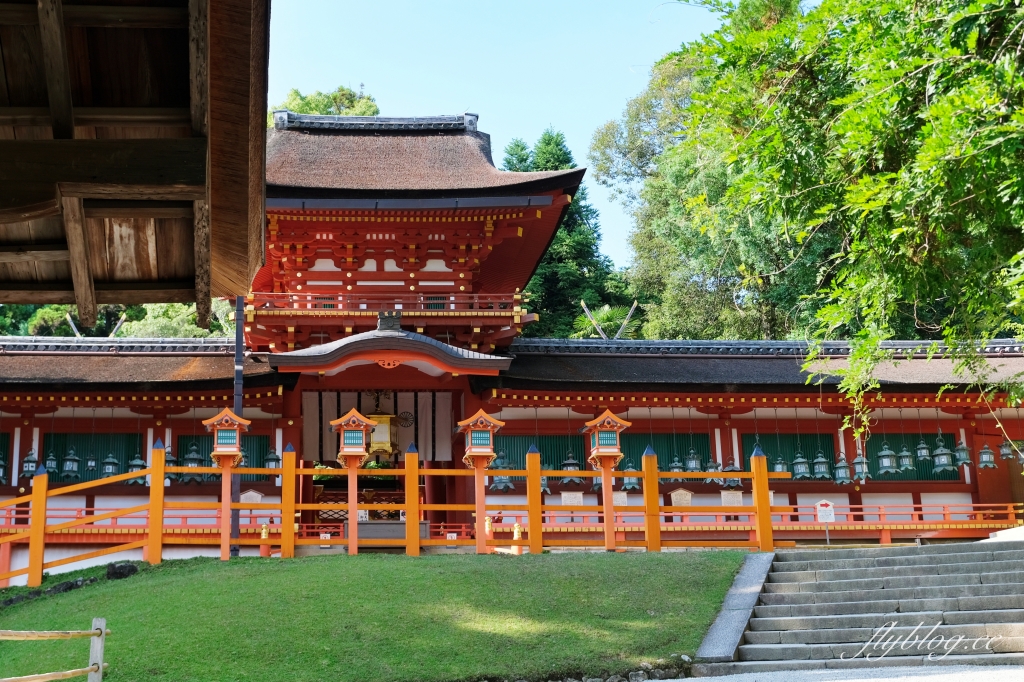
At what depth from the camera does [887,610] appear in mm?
10617

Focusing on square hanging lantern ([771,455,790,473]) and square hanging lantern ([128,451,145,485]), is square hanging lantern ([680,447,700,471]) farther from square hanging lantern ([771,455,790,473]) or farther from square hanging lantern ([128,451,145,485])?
square hanging lantern ([128,451,145,485])

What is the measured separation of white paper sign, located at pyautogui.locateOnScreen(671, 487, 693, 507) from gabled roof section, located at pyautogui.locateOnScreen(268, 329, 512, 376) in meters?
4.09

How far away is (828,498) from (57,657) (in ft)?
45.8

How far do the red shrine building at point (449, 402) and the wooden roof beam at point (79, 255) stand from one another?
11489 mm

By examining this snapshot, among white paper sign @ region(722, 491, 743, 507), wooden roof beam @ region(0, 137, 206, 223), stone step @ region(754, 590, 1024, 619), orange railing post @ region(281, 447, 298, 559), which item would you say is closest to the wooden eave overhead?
wooden roof beam @ region(0, 137, 206, 223)

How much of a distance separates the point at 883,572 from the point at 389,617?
5695 millimetres

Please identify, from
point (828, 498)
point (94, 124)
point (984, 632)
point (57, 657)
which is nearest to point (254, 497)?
point (57, 657)

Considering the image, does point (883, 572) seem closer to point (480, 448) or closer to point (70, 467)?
point (480, 448)

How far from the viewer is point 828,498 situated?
19.0m

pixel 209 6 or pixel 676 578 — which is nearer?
pixel 209 6

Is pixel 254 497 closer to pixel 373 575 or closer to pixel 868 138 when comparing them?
pixel 373 575

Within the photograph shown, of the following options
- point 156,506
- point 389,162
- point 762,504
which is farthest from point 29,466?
point 762,504

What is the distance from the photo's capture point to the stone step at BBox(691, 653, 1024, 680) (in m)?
9.15

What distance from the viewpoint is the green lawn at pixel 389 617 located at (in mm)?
8836
